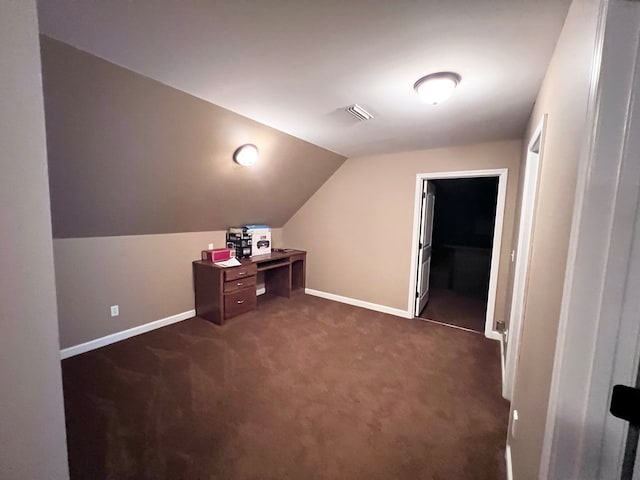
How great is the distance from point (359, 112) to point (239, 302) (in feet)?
8.58

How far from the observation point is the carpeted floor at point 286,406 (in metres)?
1.50

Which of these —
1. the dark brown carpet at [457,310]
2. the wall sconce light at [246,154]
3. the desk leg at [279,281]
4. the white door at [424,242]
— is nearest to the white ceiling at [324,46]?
the wall sconce light at [246,154]

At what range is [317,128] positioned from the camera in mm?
2541

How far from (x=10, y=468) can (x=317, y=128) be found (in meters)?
2.60

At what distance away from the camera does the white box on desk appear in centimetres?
388

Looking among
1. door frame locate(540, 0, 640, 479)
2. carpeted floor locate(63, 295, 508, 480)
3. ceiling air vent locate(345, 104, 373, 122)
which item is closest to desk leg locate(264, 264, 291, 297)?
carpeted floor locate(63, 295, 508, 480)

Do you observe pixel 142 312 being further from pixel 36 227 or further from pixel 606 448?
pixel 606 448

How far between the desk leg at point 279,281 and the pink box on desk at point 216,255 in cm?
97

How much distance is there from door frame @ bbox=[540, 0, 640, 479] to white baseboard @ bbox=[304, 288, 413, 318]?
294cm

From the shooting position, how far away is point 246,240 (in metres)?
3.76

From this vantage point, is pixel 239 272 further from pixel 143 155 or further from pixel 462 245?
pixel 462 245

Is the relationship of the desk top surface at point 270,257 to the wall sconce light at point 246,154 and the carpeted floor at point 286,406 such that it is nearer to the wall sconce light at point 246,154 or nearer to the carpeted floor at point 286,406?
the carpeted floor at point 286,406

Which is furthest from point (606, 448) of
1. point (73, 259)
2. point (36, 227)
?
point (73, 259)

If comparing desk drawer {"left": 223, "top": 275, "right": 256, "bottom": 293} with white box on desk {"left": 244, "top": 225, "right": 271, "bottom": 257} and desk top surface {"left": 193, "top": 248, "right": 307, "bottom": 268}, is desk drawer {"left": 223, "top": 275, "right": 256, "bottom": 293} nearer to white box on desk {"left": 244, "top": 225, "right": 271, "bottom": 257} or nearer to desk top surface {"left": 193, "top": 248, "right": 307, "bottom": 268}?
desk top surface {"left": 193, "top": 248, "right": 307, "bottom": 268}
